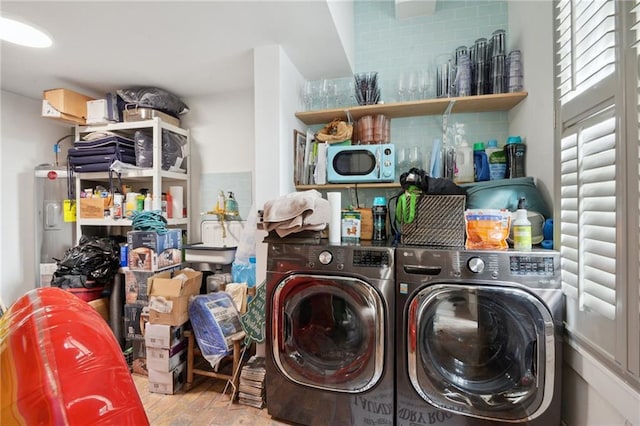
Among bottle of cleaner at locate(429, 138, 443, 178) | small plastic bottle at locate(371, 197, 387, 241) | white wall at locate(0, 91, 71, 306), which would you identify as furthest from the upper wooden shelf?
white wall at locate(0, 91, 71, 306)

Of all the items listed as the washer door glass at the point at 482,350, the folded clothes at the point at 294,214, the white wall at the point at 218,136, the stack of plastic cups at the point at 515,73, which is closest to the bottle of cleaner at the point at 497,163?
the stack of plastic cups at the point at 515,73

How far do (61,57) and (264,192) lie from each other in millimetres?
1855

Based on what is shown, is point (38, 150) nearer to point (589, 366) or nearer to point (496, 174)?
point (496, 174)

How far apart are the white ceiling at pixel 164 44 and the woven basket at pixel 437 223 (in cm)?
127

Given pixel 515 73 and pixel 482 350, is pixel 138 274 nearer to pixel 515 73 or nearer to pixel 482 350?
pixel 482 350

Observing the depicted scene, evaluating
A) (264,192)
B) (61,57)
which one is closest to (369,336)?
(264,192)

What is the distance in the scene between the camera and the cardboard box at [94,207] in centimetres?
259

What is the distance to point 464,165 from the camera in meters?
2.06

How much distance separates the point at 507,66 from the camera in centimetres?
192

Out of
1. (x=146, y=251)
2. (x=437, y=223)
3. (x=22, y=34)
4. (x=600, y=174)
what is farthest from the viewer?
(x=146, y=251)

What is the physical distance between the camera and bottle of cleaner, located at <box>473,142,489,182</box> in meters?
1.98

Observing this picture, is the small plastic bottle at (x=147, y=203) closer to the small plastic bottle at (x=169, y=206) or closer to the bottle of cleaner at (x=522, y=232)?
the small plastic bottle at (x=169, y=206)

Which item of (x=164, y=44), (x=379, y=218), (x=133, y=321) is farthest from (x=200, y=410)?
(x=164, y=44)

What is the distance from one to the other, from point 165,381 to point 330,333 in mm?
1237
